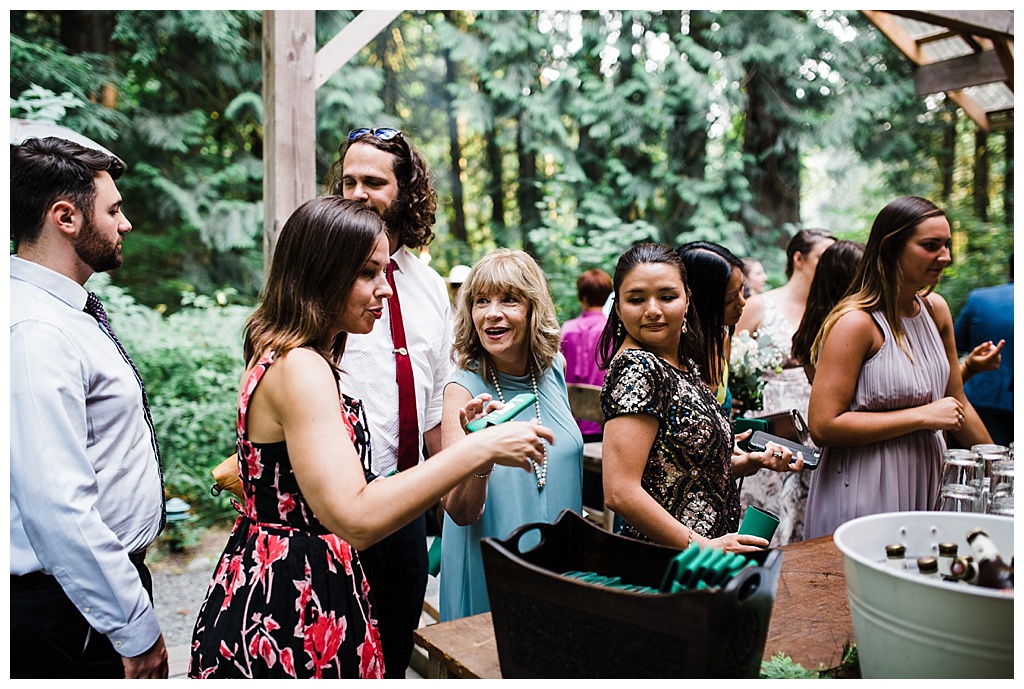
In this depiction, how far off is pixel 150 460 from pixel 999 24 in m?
4.69

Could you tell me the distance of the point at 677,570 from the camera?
3.26 feet

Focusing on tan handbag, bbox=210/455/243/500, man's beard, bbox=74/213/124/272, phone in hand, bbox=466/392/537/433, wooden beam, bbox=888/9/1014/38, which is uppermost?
wooden beam, bbox=888/9/1014/38

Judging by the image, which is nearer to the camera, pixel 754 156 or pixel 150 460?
pixel 150 460

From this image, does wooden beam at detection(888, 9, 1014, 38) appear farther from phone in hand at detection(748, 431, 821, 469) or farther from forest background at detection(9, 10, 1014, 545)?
forest background at detection(9, 10, 1014, 545)

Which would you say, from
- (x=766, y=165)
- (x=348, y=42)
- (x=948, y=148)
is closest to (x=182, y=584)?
(x=348, y=42)

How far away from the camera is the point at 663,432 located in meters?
1.65

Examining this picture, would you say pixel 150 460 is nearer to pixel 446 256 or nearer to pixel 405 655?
pixel 405 655

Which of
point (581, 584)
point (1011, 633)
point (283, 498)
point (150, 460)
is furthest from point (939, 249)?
point (150, 460)

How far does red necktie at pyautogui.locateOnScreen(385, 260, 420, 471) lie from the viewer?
1.96 m

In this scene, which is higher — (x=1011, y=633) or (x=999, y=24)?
(x=999, y=24)

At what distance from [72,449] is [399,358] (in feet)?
2.54

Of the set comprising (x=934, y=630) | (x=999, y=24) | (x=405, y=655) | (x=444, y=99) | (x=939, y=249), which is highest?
(x=444, y=99)

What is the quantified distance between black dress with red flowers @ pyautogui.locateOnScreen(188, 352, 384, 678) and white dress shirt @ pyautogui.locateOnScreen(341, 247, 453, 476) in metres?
0.56

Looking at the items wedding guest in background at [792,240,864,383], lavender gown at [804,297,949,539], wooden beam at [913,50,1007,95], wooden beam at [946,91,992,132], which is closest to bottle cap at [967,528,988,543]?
lavender gown at [804,297,949,539]
